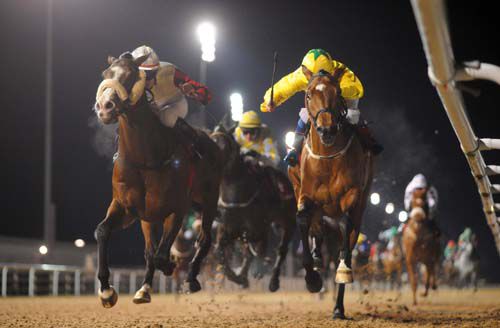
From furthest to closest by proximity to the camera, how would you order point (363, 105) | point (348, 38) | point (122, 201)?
point (363, 105) → point (348, 38) → point (122, 201)

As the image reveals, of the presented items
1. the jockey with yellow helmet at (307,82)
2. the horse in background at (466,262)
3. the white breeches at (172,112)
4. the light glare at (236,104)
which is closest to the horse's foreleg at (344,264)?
the jockey with yellow helmet at (307,82)

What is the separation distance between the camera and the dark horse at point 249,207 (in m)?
10.2

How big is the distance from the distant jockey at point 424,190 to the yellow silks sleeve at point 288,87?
6.94 meters

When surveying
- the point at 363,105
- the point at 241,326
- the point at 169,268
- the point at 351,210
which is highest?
the point at 363,105

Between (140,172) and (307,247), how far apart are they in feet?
6.34

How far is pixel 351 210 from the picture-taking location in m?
7.30

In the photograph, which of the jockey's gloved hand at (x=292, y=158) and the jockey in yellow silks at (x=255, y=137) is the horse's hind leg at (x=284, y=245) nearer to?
the jockey in yellow silks at (x=255, y=137)

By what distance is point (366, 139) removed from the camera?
7801mm

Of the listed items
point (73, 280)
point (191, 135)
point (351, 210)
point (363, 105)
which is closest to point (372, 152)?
point (351, 210)

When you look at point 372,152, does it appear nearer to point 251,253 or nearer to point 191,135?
point 191,135

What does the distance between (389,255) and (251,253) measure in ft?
45.5

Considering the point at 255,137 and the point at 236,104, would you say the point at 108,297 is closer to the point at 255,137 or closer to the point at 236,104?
the point at 255,137

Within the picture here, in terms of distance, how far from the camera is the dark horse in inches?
401

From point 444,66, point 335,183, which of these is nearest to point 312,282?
point 335,183
